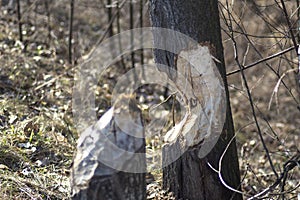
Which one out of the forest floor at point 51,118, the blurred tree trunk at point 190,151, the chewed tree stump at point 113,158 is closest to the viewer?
the chewed tree stump at point 113,158

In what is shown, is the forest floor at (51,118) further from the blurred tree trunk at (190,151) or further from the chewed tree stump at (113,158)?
the chewed tree stump at (113,158)

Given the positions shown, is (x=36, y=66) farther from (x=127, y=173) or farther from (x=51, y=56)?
(x=127, y=173)

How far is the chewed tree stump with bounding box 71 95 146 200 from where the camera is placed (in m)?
2.88

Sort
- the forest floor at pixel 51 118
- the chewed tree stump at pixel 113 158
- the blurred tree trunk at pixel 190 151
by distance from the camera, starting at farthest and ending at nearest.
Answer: the forest floor at pixel 51 118 < the blurred tree trunk at pixel 190 151 < the chewed tree stump at pixel 113 158

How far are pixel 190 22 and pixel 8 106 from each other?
2.40 meters

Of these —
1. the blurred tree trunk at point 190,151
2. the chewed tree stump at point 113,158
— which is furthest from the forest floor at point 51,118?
the chewed tree stump at point 113,158

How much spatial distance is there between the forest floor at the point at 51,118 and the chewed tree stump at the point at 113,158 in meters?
0.84

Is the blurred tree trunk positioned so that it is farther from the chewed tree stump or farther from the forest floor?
the chewed tree stump

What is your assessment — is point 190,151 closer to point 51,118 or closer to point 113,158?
point 113,158

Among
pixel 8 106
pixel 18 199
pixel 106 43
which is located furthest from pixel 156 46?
pixel 106 43

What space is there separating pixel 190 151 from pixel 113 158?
94 centimetres

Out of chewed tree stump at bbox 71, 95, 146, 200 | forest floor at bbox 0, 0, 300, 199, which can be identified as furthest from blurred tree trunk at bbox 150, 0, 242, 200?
chewed tree stump at bbox 71, 95, 146, 200

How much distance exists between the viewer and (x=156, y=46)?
3.72 m

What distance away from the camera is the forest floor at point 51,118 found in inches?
163
